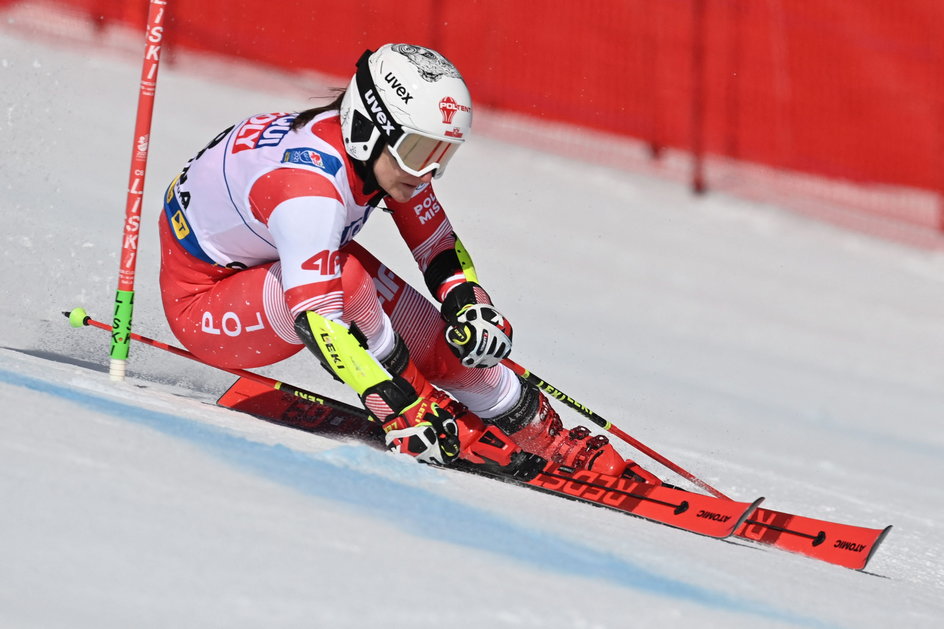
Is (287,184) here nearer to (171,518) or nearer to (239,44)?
(171,518)

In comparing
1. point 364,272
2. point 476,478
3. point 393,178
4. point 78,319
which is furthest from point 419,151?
point 78,319

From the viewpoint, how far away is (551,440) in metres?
3.77

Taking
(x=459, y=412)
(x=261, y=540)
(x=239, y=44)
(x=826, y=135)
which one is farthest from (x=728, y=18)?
(x=261, y=540)

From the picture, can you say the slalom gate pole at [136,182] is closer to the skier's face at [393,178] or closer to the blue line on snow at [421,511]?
the blue line on snow at [421,511]

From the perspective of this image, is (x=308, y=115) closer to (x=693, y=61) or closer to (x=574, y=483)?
(x=574, y=483)

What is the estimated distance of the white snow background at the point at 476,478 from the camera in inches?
83.1

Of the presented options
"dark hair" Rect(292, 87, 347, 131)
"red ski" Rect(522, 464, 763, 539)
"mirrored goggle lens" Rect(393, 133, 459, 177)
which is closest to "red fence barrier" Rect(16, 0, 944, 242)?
"dark hair" Rect(292, 87, 347, 131)

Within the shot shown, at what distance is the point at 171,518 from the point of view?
222cm

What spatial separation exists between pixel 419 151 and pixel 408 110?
12cm

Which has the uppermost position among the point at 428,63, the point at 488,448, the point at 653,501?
the point at 428,63

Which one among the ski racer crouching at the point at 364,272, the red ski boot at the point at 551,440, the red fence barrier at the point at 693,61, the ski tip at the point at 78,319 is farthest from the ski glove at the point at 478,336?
the red fence barrier at the point at 693,61

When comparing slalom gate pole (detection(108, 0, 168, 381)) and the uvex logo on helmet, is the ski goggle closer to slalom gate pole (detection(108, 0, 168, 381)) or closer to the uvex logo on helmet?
the uvex logo on helmet

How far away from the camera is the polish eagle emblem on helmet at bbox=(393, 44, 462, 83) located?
3.28m

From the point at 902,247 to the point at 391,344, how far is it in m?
7.11
